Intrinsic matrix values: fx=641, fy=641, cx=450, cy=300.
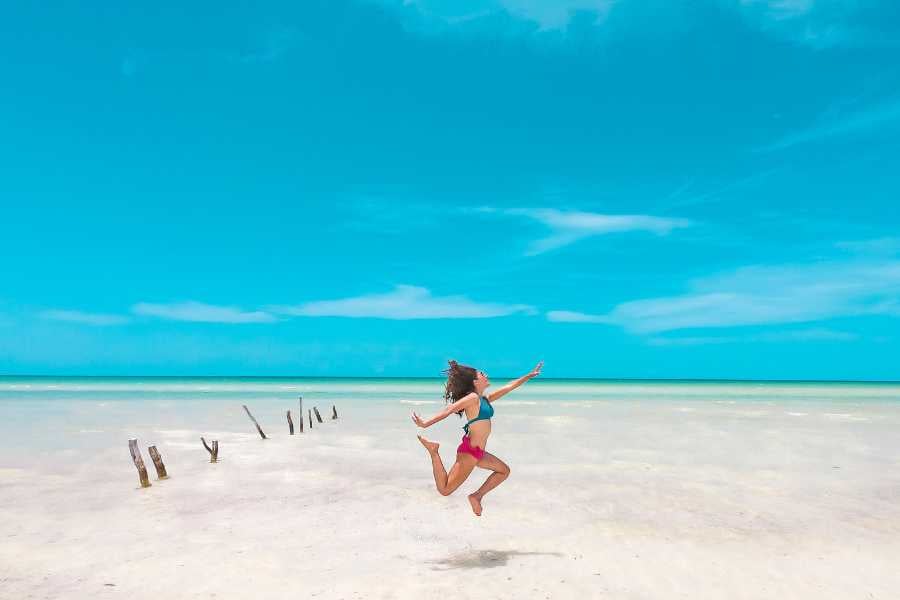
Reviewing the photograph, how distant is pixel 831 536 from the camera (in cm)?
1027

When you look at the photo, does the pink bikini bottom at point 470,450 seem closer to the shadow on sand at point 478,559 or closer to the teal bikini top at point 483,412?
the teal bikini top at point 483,412

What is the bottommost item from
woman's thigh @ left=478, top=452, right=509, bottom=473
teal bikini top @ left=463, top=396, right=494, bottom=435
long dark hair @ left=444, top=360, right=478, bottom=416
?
woman's thigh @ left=478, top=452, right=509, bottom=473

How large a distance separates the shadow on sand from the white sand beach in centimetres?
5

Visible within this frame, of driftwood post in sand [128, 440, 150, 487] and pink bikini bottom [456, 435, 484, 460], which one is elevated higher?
pink bikini bottom [456, 435, 484, 460]

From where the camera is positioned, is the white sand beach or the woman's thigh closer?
the white sand beach

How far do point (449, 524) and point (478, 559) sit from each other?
218 cm

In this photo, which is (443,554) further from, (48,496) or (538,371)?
(48,496)

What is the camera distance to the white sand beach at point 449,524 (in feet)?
25.9

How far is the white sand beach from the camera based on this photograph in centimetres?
791

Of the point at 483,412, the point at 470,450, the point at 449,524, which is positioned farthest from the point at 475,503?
the point at 449,524

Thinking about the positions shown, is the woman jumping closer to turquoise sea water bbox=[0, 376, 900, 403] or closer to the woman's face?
the woman's face

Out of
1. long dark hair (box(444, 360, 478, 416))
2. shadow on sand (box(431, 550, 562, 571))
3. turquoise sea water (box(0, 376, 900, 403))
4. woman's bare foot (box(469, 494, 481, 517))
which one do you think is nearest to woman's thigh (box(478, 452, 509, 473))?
woman's bare foot (box(469, 494, 481, 517))

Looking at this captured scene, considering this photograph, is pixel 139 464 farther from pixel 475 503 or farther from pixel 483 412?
pixel 483 412

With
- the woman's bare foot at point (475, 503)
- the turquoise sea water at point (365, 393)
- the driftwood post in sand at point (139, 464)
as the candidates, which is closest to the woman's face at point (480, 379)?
the woman's bare foot at point (475, 503)
